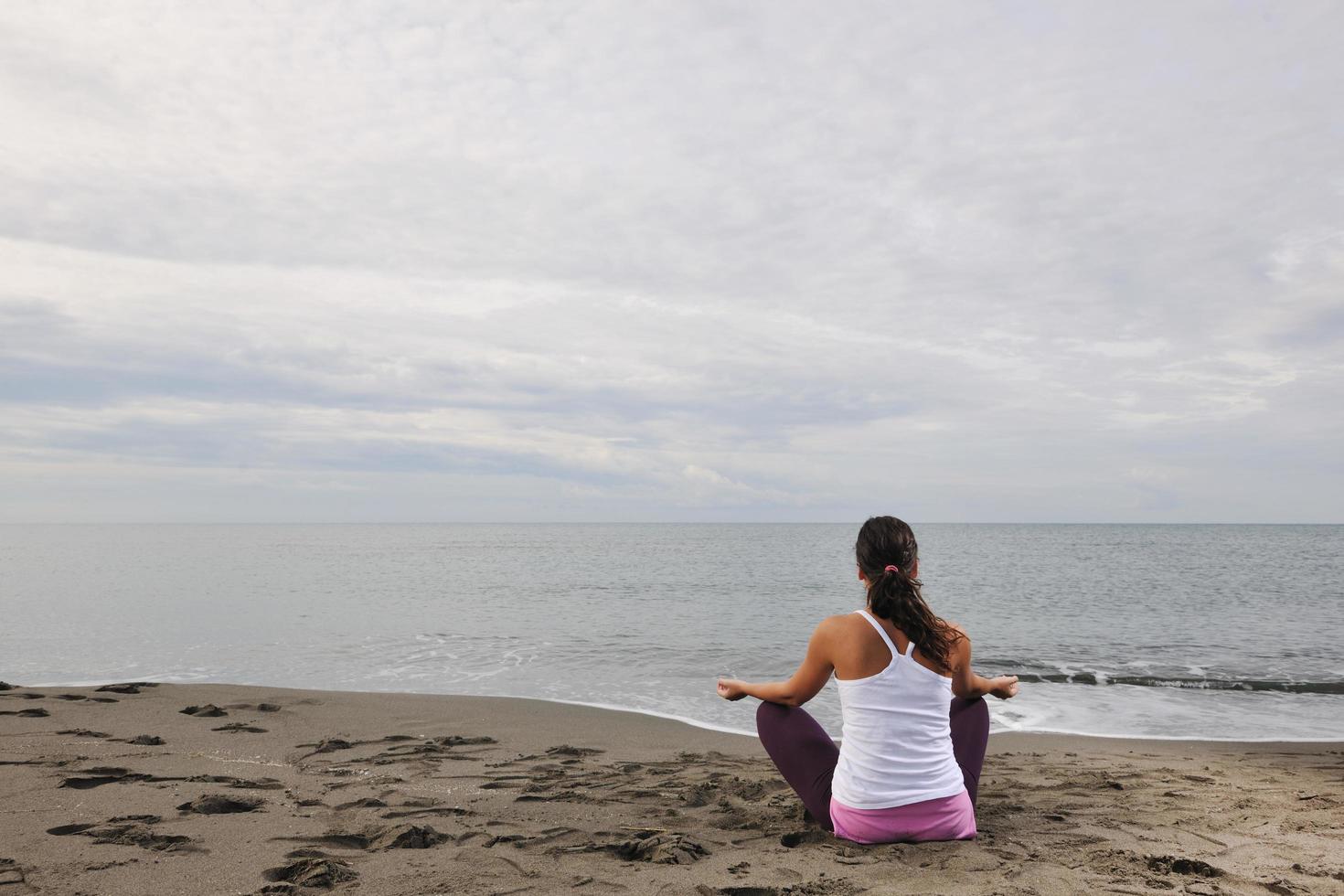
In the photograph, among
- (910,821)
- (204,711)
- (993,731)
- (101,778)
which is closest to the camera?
(910,821)

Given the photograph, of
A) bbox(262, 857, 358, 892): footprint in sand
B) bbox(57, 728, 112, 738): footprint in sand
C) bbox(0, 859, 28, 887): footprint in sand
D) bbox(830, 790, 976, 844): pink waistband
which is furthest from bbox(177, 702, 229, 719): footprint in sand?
bbox(830, 790, 976, 844): pink waistband

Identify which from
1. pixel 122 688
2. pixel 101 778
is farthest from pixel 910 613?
pixel 122 688

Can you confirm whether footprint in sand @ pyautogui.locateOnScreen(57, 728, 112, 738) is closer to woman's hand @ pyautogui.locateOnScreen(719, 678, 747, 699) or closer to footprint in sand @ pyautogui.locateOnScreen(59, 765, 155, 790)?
footprint in sand @ pyautogui.locateOnScreen(59, 765, 155, 790)

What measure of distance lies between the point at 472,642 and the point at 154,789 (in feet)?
A: 35.0

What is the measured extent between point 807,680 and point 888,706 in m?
0.44

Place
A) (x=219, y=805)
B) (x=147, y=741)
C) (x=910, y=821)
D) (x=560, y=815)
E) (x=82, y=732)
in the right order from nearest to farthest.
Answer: (x=910, y=821) < (x=219, y=805) < (x=560, y=815) < (x=147, y=741) < (x=82, y=732)

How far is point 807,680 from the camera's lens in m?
4.39

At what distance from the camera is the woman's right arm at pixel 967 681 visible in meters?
4.27

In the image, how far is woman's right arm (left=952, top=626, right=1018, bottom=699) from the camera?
4.27 meters

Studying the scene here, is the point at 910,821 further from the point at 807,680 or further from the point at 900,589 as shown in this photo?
the point at 900,589

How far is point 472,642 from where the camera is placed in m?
16.0

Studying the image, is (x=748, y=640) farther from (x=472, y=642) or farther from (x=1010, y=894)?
(x=1010, y=894)

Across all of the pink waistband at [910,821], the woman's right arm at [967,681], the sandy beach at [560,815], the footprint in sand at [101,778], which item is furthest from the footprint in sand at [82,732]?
the woman's right arm at [967,681]

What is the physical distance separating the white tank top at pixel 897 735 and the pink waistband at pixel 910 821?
4cm
